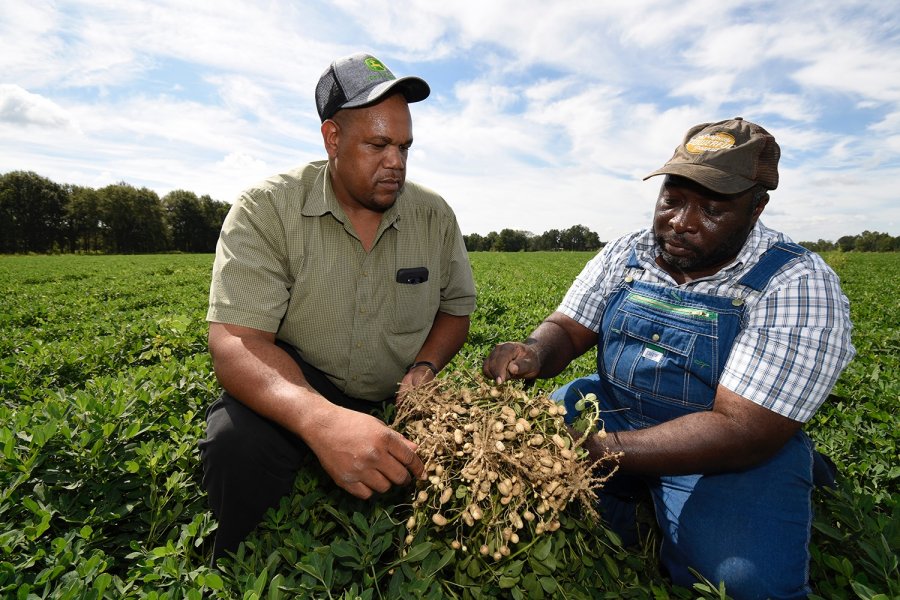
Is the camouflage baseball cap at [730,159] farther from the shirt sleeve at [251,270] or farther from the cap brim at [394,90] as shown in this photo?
the shirt sleeve at [251,270]

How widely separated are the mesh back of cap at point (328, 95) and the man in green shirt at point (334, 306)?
0.01 metres

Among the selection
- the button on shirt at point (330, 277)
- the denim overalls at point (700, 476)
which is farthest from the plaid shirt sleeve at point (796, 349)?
the button on shirt at point (330, 277)

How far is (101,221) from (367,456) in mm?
81338

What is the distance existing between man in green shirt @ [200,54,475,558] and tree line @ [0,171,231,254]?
67745mm

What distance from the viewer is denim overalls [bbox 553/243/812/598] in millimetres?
1740

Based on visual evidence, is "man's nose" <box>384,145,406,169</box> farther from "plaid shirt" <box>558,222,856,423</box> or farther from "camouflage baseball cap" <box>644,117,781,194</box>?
"plaid shirt" <box>558,222,856,423</box>

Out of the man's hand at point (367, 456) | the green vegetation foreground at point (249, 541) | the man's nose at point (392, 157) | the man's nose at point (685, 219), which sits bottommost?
the green vegetation foreground at point (249, 541)

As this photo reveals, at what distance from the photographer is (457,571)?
146 cm

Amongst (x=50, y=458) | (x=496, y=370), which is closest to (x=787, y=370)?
(x=496, y=370)

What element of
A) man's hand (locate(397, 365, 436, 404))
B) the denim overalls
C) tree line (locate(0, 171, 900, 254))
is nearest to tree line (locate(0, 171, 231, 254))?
tree line (locate(0, 171, 900, 254))

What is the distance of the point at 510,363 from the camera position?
2.07 metres

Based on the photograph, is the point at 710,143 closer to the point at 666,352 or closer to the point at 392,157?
the point at 666,352

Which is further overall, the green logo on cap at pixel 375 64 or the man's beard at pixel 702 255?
the green logo on cap at pixel 375 64

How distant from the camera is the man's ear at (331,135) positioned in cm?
233
